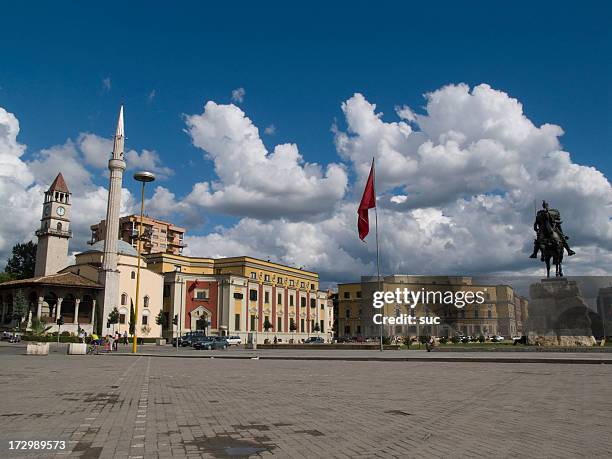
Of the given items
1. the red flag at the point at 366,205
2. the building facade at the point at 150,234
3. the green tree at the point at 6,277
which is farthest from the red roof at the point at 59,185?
the red flag at the point at 366,205

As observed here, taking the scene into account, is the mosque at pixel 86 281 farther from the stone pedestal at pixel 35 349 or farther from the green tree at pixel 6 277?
the stone pedestal at pixel 35 349

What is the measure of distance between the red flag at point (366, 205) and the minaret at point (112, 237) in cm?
4448

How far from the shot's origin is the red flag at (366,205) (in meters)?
40.1

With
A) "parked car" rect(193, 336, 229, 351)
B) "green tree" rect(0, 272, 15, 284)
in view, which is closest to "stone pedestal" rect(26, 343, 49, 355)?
"parked car" rect(193, 336, 229, 351)

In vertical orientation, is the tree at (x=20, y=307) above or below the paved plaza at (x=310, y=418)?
above

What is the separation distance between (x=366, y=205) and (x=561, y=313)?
605 inches

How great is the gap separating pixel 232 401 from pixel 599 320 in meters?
35.2

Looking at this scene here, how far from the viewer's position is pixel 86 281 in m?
72.4

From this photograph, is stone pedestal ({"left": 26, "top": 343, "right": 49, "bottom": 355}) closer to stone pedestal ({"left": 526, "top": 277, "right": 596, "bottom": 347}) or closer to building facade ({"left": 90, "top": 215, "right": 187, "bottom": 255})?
stone pedestal ({"left": 526, "top": 277, "right": 596, "bottom": 347})

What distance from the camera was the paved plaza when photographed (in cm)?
687

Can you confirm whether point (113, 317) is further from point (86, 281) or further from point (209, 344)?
point (209, 344)

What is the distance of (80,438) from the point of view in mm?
7367

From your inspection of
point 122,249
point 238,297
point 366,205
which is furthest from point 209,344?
point 122,249

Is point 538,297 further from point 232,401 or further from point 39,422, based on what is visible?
point 39,422
